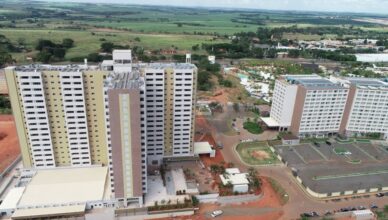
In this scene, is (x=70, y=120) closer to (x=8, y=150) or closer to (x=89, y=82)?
(x=89, y=82)

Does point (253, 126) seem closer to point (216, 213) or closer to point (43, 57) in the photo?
point (216, 213)

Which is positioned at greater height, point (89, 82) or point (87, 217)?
point (89, 82)

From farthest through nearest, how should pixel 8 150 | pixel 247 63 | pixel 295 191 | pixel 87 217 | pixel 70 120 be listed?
pixel 247 63 < pixel 8 150 < pixel 295 191 < pixel 70 120 < pixel 87 217

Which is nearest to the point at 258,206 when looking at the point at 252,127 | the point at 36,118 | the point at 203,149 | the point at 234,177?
the point at 234,177

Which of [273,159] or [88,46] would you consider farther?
[88,46]

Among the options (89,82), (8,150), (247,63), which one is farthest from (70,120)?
(247,63)

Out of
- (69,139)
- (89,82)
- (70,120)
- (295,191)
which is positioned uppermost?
(89,82)

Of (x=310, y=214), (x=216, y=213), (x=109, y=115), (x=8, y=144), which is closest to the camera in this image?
(x=109, y=115)

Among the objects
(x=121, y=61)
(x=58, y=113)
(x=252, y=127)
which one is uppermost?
(x=121, y=61)
